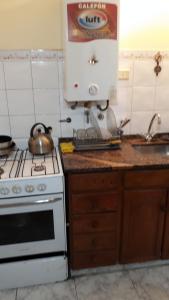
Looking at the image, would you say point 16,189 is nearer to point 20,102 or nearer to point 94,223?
point 94,223

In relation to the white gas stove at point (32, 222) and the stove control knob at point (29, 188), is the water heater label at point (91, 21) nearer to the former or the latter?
the white gas stove at point (32, 222)

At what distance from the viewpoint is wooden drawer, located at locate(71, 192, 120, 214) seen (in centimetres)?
168

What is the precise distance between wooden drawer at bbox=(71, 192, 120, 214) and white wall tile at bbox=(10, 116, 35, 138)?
29.0 inches

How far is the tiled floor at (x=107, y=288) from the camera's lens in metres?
1.71

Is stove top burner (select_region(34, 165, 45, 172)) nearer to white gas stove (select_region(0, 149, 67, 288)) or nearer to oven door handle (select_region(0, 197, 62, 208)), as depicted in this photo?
white gas stove (select_region(0, 149, 67, 288))

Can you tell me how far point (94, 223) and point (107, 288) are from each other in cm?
47

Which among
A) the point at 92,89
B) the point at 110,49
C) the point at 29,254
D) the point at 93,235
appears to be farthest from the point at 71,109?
the point at 29,254

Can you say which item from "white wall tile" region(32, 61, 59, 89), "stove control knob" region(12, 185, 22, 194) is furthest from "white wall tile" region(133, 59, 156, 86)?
"stove control knob" region(12, 185, 22, 194)

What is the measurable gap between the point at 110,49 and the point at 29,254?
1.48 m

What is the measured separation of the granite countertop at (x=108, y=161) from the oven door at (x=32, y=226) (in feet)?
0.74

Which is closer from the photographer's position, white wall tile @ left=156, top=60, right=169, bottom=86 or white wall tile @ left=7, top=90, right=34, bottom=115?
white wall tile @ left=7, top=90, right=34, bottom=115

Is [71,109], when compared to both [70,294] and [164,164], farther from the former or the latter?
[70,294]

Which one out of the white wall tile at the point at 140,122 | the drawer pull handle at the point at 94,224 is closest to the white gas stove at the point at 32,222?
the drawer pull handle at the point at 94,224

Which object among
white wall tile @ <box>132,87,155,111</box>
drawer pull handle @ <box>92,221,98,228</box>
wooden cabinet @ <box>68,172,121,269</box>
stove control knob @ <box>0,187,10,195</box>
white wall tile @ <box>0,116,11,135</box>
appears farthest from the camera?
white wall tile @ <box>132,87,155,111</box>
